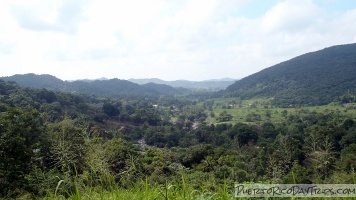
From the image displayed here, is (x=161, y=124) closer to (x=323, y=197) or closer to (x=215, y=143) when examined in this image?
(x=215, y=143)

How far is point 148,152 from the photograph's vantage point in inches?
885

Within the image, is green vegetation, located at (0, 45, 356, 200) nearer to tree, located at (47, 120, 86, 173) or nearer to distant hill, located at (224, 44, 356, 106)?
tree, located at (47, 120, 86, 173)

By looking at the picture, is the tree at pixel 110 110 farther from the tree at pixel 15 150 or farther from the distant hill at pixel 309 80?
the distant hill at pixel 309 80

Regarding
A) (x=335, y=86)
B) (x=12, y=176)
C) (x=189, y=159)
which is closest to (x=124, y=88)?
(x=335, y=86)

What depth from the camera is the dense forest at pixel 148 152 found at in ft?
11.1

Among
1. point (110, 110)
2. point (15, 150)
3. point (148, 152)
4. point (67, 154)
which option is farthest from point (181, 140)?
point (67, 154)

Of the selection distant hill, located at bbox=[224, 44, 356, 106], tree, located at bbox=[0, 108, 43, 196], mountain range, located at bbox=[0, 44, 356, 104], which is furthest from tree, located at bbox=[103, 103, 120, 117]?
distant hill, located at bbox=[224, 44, 356, 106]

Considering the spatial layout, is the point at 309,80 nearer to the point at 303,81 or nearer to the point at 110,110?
the point at 303,81

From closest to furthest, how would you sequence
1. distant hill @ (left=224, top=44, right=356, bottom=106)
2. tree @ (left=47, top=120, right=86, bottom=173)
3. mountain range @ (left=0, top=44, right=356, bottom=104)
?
tree @ (left=47, top=120, right=86, bottom=173), distant hill @ (left=224, top=44, right=356, bottom=106), mountain range @ (left=0, top=44, right=356, bottom=104)

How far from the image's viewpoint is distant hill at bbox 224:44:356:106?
87500mm

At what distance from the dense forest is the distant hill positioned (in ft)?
50.4

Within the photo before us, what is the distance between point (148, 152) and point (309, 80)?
4022 inches

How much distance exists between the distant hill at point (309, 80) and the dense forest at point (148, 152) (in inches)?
605

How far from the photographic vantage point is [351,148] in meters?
22.8
